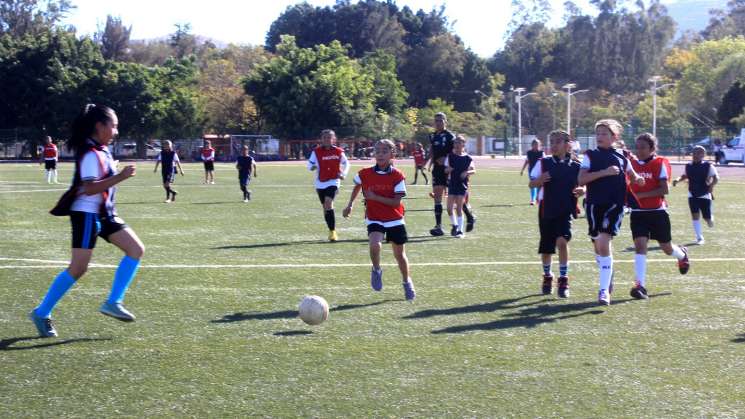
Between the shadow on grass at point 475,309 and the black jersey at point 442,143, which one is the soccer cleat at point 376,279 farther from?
the black jersey at point 442,143

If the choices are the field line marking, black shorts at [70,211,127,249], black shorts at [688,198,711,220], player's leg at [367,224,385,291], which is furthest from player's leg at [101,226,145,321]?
black shorts at [688,198,711,220]

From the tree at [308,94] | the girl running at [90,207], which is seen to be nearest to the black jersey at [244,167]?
the girl running at [90,207]

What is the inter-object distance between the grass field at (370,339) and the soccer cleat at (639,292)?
12 cm

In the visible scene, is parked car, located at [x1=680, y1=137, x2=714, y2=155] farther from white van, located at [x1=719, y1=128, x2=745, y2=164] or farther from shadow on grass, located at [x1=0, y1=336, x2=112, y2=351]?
shadow on grass, located at [x1=0, y1=336, x2=112, y2=351]

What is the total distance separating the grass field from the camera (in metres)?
5.57

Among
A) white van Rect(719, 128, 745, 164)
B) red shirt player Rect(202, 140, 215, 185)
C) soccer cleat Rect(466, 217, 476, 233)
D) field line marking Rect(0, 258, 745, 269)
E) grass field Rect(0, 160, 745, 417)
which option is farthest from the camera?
white van Rect(719, 128, 745, 164)

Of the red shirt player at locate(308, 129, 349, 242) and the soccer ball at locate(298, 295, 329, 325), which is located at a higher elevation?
the red shirt player at locate(308, 129, 349, 242)

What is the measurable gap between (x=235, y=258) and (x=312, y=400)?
7091 millimetres

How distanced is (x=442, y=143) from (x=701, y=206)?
4.49 meters

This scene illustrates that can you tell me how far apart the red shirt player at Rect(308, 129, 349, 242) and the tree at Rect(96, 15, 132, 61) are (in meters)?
95.0

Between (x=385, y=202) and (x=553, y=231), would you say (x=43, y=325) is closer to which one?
(x=385, y=202)

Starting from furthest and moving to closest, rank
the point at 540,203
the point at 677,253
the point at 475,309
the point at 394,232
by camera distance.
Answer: the point at 677,253
the point at 540,203
the point at 394,232
the point at 475,309

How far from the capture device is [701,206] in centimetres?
1510

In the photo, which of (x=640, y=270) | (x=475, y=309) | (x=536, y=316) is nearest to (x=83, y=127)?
(x=475, y=309)
